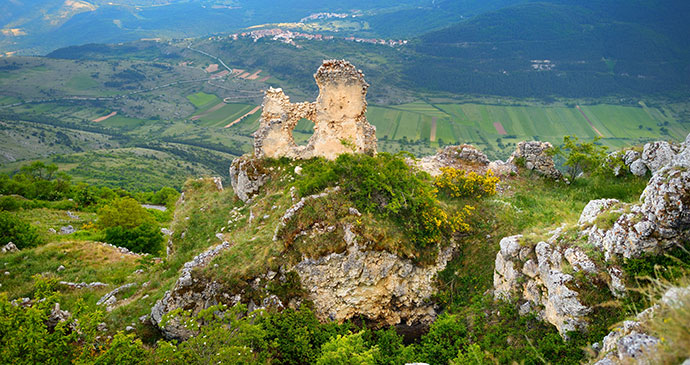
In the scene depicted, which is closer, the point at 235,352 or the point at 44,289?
the point at 235,352

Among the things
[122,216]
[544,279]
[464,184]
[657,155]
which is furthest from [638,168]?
[122,216]

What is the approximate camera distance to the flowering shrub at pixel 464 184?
70.6 ft

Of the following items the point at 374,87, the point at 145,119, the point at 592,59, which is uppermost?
the point at 592,59

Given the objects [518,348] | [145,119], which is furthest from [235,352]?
[145,119]

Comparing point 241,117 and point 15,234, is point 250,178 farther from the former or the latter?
point 241,117

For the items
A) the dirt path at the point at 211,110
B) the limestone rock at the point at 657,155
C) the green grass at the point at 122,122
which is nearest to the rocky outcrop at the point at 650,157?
the limestone rock at the point at 657,155

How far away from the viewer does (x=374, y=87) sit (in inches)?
6521

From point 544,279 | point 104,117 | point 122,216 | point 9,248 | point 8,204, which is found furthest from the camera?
point 104,117

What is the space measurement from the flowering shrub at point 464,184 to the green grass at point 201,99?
568 ft

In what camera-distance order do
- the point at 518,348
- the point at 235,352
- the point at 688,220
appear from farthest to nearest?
1. the point at 518,348
2. the point at 235,352
3. the point at 688,220

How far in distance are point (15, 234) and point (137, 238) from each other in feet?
23.3

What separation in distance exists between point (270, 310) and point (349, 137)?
1266 centimetres

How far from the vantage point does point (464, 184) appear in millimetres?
21625

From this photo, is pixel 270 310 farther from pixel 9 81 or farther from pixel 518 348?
pixel 9 81
